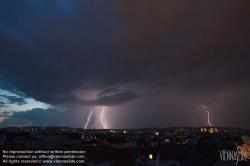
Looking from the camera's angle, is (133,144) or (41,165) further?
(133,144)

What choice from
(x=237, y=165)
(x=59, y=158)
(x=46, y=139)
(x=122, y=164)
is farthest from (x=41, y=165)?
(x=46, y=139)

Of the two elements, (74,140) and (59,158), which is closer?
(59,158)

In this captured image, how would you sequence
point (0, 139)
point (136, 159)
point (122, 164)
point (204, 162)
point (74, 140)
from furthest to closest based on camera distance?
point (74, 140)
point (0, 139)
point (136, 159)
point (122, 164)
point (204, 162)

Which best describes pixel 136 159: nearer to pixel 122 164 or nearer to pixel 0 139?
pixel 122 164

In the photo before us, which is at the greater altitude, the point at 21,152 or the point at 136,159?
the point at 21,152

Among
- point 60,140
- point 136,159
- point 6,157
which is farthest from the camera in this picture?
point 60,140

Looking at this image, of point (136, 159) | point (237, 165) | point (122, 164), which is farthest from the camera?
point (136, 159)

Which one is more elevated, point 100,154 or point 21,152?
point 21,152

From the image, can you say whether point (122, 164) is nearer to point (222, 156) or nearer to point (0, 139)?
point (222, 156)

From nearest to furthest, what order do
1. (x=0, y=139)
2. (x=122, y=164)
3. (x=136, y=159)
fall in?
(x=122, y=164), (x=136, y=159), (x=0, y=139)

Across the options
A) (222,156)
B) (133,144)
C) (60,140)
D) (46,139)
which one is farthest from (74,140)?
(222,156)
